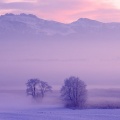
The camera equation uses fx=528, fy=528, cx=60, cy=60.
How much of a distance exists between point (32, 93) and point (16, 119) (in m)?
27.6

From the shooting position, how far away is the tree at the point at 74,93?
2343 inches

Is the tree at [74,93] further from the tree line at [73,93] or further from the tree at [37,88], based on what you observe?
the tree at [37,88]

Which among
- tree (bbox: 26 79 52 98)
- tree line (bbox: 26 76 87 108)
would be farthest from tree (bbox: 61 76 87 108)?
tree (bbox: 26 79 52 98)

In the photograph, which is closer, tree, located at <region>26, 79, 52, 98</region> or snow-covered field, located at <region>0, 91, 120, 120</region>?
snow-covered field, located at <region>0, 91, 120, 120</region>

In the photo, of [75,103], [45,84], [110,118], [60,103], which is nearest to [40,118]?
[110,118]

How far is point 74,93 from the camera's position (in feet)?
198

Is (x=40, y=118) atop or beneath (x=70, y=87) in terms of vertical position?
beneath

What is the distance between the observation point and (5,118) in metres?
39.2

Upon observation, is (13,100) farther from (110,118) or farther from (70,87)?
(110,118)

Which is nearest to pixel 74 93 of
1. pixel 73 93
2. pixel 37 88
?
pixel 73 93

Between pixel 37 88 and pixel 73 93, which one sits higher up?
pixel 37 88

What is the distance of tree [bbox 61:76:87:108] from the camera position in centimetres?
5950

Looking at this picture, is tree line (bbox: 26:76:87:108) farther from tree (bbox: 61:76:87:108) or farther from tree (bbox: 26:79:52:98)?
tree (bbox: 26:79:52:98)

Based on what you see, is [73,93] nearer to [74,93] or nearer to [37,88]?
[74,93]
